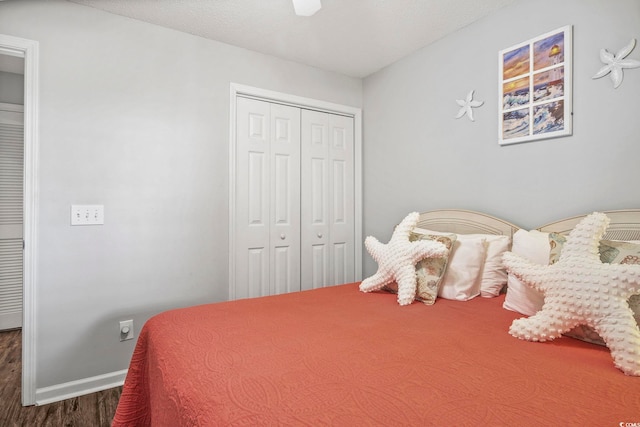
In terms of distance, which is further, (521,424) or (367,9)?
(367,9)

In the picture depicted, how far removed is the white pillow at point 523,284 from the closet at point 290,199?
1.67 metres

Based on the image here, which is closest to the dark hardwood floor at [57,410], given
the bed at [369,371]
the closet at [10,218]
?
the bed at [369,371]

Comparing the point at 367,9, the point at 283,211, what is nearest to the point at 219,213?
the point at 283,211

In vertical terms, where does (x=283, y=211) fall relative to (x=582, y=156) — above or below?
below

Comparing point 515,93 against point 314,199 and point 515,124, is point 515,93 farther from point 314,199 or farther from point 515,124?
point 314,199

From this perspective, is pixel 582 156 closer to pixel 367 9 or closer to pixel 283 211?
pixel 367 9

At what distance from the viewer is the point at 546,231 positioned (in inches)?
70.8

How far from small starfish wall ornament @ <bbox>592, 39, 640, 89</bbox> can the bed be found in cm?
67

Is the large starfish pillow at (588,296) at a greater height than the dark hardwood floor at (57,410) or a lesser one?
greater

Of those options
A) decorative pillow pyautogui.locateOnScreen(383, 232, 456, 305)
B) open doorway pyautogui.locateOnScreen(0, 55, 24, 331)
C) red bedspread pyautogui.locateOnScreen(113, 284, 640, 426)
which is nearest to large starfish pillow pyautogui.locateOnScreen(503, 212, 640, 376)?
red bedspread pyautogui.locateOnScreen(113, 284, 640, 426)

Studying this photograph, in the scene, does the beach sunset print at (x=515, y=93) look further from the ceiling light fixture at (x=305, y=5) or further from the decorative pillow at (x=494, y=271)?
the ceiling light fixture at (x=305, y=5)

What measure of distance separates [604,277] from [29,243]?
2.78 m

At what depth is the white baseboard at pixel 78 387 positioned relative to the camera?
1986 mm

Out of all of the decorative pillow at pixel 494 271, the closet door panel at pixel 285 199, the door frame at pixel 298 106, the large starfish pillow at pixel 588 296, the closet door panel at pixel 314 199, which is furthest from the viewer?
the closet door panel at pixel 314 199
